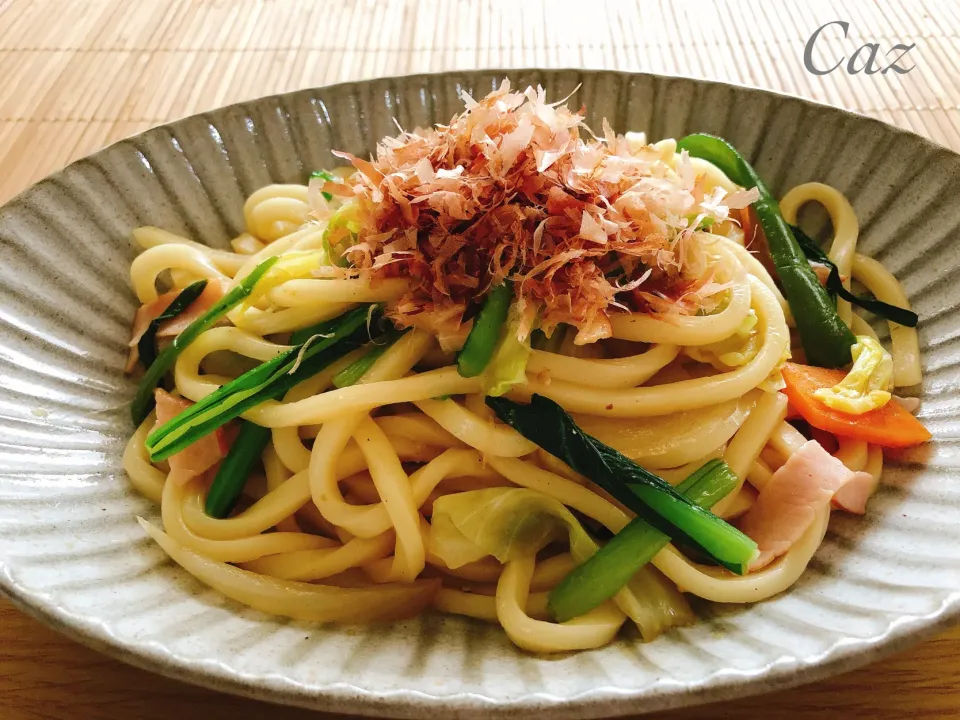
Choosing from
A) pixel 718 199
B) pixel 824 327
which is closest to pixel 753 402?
pixel 824 327

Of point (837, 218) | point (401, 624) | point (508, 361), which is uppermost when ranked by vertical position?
point (837, 218)

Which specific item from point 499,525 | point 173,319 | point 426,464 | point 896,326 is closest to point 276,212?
point 173,319

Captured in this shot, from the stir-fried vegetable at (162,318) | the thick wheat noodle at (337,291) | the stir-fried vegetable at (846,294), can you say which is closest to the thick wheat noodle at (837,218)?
the stir-fried vegetable at (846,294)

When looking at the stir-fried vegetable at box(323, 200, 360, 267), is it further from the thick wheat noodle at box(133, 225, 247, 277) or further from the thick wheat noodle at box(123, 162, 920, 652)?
the thick wheat noodle at box(133, 225, 247, 277)

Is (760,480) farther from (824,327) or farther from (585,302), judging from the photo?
(585,302)

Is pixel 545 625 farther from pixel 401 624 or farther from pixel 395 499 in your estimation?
pixel 395 499

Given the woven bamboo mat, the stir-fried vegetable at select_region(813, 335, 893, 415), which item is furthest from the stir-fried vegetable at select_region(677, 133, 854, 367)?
the woven bamboo mat
